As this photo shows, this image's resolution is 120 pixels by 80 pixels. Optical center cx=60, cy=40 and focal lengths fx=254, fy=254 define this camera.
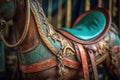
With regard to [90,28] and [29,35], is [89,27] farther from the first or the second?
[29,35]

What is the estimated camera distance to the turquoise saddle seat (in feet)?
5.67

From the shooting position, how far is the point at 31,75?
147cm

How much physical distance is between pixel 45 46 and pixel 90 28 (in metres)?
0.57

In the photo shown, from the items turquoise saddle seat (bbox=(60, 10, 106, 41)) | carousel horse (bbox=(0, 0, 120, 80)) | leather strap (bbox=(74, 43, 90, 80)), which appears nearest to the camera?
carousel horse (bbox=(0, 0, 120, 80))

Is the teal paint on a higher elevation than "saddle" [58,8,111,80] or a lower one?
lower

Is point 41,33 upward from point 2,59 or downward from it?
upward

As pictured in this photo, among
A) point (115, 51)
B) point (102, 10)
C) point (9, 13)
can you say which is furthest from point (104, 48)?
point (9, 13)

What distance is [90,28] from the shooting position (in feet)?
6.32

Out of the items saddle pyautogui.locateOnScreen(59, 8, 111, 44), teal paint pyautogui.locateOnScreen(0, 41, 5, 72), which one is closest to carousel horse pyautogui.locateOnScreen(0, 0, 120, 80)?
saddle pyautogui.locateOnScreen(59, 8, 111, 44)

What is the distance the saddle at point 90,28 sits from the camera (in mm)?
1688

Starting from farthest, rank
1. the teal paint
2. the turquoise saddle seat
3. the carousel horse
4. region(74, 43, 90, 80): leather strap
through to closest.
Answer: the teal paint
the turquoise saddle seat
region(74, 43, 90, 80): leather strap
the carousel horse

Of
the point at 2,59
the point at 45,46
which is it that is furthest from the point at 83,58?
the point at 2,59

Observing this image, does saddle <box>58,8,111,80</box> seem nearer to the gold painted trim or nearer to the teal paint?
the gold painted trim

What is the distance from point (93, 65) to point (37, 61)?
41 centimetres
